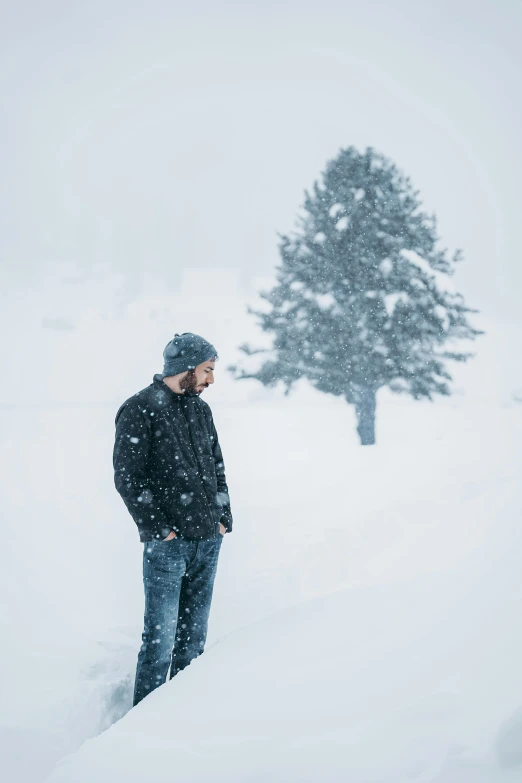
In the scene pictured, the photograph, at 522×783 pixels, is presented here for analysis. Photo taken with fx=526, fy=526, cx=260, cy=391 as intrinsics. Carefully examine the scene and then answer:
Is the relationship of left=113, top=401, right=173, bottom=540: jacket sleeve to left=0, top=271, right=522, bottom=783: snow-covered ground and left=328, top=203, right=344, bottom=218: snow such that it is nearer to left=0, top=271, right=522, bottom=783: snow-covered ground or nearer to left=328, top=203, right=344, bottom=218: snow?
left=0, top=271, right=522, bottom=783: snow-covered ground

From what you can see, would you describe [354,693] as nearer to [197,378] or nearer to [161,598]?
[161,598]

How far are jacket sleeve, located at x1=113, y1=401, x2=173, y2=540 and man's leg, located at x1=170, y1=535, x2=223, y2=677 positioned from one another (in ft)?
1.24

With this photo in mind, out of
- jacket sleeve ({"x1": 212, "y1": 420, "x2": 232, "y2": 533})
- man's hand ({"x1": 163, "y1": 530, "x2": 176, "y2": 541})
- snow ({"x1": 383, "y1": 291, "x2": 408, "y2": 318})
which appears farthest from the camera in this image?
snow ({"x1": 383, "y1": 291, "x2": 408, "y2": 318})

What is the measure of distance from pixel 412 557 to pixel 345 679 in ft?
11.5

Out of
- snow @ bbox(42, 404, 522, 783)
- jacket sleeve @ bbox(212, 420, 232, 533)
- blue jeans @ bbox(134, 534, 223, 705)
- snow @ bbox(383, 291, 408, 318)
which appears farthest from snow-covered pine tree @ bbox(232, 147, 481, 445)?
blue jeans @ bbox(134, 534, 223, 705)

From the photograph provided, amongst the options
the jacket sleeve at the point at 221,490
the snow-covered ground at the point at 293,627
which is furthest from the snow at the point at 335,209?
the jacket sleeve at the point at 221,490

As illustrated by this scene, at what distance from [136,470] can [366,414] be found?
475 inches

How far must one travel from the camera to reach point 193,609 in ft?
10.2

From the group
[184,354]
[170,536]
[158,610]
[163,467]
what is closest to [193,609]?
[158,610]

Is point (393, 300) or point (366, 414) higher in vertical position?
point (393, 300)

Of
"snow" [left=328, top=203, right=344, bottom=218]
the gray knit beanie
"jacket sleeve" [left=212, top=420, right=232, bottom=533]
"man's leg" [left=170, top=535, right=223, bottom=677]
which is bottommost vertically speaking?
"man's leg" [left=170, top=535, right=223, bottom=677]

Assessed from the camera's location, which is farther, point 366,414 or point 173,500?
point 366,414

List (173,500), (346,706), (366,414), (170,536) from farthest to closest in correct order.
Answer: (366,414) → (173,500) → (170,536) → (346,706)

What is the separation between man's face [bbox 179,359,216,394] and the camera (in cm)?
307
